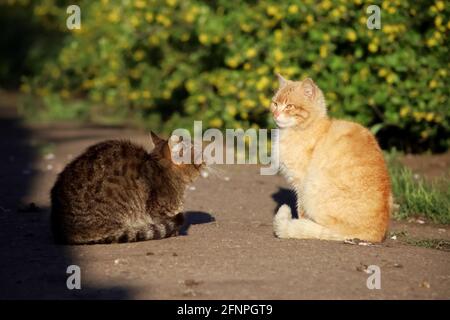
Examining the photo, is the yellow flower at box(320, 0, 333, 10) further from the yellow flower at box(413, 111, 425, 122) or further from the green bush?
the yellow flower at box(413, 111, 425, 122)

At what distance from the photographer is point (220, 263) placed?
17.2ft

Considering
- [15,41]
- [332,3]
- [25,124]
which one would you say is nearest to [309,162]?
[332,3]

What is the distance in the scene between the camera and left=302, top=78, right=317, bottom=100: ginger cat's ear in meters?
6.44

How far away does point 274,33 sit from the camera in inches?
372

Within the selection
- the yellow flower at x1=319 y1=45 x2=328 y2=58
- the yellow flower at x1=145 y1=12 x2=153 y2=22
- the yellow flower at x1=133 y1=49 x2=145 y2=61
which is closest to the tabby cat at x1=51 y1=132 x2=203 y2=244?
the yellow flower at x1=319 y1=45 x2=328 y2=58

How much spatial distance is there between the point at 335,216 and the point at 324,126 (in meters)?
0.90

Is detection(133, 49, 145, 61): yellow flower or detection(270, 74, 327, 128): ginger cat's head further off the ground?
detection(133, 49, 145, 61): yellow flower

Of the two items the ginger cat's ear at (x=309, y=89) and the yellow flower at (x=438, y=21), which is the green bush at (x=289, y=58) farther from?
the ginger cat's ear at (x=309, y=89)

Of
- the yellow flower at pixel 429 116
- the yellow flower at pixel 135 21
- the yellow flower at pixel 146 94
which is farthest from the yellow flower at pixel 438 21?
the yellow flower at pixel 146 94

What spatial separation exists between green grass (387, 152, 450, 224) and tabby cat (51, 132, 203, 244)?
2.57 m

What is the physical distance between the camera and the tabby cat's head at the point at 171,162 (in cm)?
615

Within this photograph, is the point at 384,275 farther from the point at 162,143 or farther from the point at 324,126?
the point at 162,143

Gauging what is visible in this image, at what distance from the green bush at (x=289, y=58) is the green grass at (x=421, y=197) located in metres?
1.27
